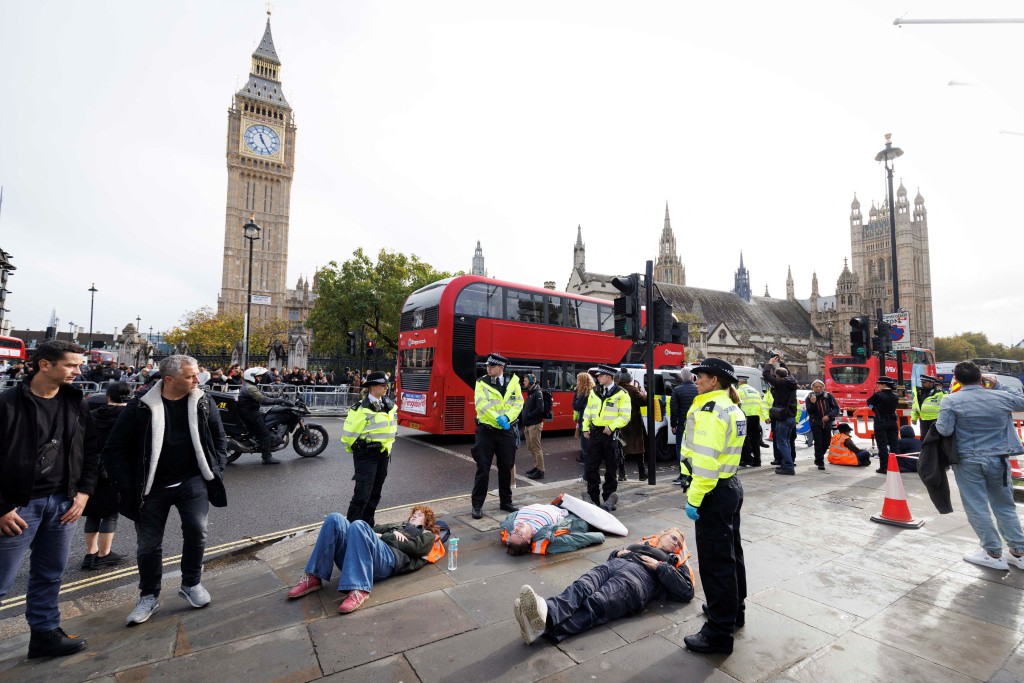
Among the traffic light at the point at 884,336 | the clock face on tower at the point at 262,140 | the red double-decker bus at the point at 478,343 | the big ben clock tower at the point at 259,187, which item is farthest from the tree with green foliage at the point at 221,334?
the traffic light at the point at 884,336

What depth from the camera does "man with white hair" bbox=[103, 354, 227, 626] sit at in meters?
3.30

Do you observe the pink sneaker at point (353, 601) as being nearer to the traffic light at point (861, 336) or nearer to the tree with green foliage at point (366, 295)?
the traffic light at point (861, 336)

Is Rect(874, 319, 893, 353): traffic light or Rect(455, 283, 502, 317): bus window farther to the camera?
Rect(455, 283, 502, 317): bus window

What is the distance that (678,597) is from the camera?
3432mm

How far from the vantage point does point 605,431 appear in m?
5.97

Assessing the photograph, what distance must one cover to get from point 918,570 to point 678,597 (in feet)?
7.81

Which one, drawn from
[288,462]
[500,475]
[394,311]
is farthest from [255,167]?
[500,475]

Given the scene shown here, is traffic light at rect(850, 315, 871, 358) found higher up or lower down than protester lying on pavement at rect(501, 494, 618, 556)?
higher up

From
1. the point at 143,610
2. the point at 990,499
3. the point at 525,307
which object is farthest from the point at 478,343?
the point at 990,499

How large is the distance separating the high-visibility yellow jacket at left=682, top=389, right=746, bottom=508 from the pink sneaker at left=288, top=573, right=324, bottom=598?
2.75m

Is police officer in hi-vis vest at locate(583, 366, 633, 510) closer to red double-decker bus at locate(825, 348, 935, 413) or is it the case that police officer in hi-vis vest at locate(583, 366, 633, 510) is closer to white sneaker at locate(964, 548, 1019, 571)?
white sneaker at locate(964, 548, 1019, 571)

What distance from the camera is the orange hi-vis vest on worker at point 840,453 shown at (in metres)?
9.29

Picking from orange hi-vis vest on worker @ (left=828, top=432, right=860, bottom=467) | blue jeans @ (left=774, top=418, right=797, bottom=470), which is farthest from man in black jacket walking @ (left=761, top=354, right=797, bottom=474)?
orange hi-vis vest on worker @ (left=828, top=432, right=860, bottom=467)

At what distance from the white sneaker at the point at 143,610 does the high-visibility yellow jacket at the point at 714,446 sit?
3.69m
